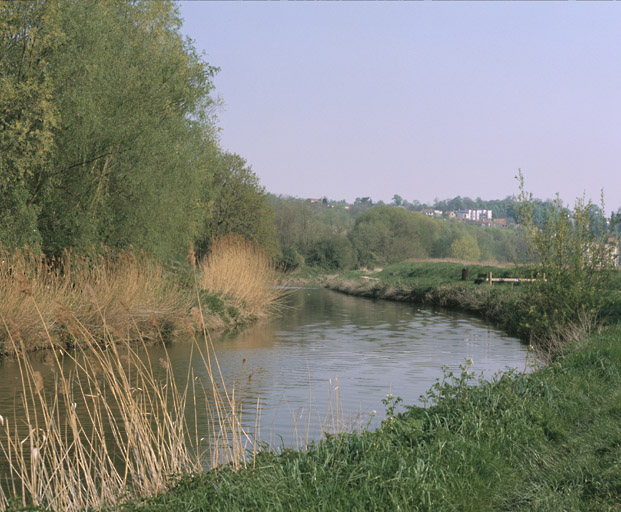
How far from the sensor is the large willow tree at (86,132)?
690 inches

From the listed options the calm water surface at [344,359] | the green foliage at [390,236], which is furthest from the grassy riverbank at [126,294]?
the green foliage at [390,236]

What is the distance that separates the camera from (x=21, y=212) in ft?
57.2

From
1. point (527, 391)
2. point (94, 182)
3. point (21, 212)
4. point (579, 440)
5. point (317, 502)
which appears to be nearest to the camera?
point (317, 502)

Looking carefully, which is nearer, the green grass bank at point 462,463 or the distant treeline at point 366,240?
the green grass bank at point 462,463

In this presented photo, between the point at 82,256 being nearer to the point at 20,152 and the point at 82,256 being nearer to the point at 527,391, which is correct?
the point at 20,152

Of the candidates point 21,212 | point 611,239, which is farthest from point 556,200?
point 21,212

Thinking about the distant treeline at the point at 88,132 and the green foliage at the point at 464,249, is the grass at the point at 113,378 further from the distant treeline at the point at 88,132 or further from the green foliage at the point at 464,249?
the green foliage at the point at 464,249

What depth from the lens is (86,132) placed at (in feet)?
62.4

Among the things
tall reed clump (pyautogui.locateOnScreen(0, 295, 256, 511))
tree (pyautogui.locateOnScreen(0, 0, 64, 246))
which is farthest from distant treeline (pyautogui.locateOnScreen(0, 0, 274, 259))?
tall reed clump (pyautogui.locateOnScreen(0, 295, 256, 511))

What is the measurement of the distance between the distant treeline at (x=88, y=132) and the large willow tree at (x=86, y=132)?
0.03 meters

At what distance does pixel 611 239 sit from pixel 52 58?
1501 centimetres

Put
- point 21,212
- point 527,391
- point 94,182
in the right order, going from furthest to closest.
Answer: point 94,182
point 21,212
point 527,391

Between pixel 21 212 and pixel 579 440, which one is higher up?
pixel 21 212

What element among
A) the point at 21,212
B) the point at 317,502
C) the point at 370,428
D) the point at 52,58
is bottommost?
the point at 370,428
